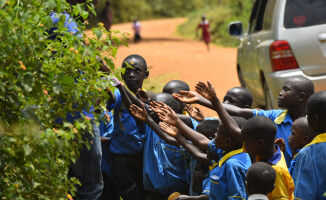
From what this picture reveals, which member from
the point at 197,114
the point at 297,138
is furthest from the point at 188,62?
the point at 297,138

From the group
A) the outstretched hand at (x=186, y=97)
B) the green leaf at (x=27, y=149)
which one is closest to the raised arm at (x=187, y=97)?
the outstretched hand at (x=186, y=97)

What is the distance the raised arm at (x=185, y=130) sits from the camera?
4577 mm

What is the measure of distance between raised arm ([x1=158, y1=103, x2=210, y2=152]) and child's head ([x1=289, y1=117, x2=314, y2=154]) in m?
0.62

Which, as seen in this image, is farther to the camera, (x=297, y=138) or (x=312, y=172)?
(x=297, y=138)

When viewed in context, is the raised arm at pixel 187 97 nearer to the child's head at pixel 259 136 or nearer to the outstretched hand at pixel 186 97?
the outstretched hand at pixel 186 97

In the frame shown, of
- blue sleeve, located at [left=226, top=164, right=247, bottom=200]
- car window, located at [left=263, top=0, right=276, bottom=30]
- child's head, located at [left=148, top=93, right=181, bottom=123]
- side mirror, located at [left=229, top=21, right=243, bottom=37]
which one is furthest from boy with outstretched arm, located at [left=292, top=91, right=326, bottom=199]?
side mirror, located at [left=229, top=21, right=243, bottom=37]

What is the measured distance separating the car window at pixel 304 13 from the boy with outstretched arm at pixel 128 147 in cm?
244

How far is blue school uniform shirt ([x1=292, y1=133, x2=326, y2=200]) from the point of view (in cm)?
356

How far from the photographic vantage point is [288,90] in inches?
202

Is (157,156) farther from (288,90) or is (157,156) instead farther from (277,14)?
(277,14)

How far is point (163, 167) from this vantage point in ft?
16.7

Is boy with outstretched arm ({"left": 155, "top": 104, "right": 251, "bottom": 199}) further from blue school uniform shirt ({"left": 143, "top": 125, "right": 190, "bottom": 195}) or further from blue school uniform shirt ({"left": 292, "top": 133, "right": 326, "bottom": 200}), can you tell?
blue school uniform shirt ({"left": 143, "top": 125, "right": 190, "bottom": 195})

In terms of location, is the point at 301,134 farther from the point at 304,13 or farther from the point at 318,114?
the point at 304,13

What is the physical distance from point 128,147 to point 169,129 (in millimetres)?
679
